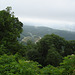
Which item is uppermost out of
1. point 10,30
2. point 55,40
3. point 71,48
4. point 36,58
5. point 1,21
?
point 1,21

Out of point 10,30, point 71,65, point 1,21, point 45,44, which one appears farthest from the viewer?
A: point 45,44

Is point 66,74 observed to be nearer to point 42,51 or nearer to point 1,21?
point 1,21

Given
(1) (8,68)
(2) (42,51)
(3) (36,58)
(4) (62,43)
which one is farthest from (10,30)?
(4) (62,43)

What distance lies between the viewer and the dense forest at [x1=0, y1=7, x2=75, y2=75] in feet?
14.1

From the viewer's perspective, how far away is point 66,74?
15.1 feet

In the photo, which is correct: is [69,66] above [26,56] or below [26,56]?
above

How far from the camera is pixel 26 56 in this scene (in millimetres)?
17406

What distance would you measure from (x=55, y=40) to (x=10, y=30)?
36.2ft

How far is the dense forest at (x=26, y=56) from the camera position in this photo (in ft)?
14.1

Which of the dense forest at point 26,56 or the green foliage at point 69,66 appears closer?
the dense forest at point 26,56

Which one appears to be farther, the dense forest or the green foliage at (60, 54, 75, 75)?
the green foliage at (60, 54, 75, 75)

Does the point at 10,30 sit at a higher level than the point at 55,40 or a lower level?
higher

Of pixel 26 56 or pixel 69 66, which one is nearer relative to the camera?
pixel 69 66

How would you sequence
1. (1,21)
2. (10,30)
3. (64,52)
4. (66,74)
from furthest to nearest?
(64,52)
(10,30)
(1,21)
(66,74)
